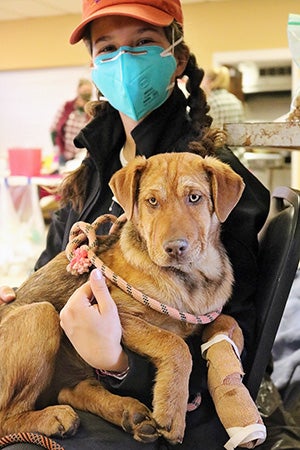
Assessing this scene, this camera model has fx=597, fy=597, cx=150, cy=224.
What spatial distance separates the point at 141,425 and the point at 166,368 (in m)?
0.11

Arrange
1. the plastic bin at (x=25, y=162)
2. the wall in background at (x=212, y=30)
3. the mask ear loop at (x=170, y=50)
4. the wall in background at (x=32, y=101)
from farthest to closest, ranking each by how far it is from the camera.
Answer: the wall in background at (x=32, y=101)
the wall in background at (x=212, y=30)
the plastic bin at (x=25, y=162)
the mask ear loop at (x=170, y=50)

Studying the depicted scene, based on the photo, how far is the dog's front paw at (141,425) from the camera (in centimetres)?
109

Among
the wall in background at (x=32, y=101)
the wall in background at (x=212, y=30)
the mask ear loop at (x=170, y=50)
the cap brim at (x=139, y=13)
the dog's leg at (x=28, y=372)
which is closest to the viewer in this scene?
the dog's leg at (x=28, y=372)

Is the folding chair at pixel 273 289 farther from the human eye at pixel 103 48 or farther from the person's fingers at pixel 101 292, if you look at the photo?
the human eye at pixel 103 48

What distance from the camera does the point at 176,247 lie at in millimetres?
1078

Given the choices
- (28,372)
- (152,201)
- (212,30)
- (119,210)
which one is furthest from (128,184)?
(212,30)

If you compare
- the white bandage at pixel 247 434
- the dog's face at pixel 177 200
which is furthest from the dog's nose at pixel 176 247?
the white bandage at pixel 247 434

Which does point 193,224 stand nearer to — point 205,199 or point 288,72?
point 205,199

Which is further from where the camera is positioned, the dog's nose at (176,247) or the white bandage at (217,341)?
the white bandage at (217,341)

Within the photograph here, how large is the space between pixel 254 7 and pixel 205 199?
22.3 feet

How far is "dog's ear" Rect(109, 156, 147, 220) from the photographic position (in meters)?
1.20

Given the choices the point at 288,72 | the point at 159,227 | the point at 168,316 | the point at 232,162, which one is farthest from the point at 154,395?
the point at 288,72

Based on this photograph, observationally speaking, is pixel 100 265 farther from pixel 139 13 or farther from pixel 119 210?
pixel 139 13

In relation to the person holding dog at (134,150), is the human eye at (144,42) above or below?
above
